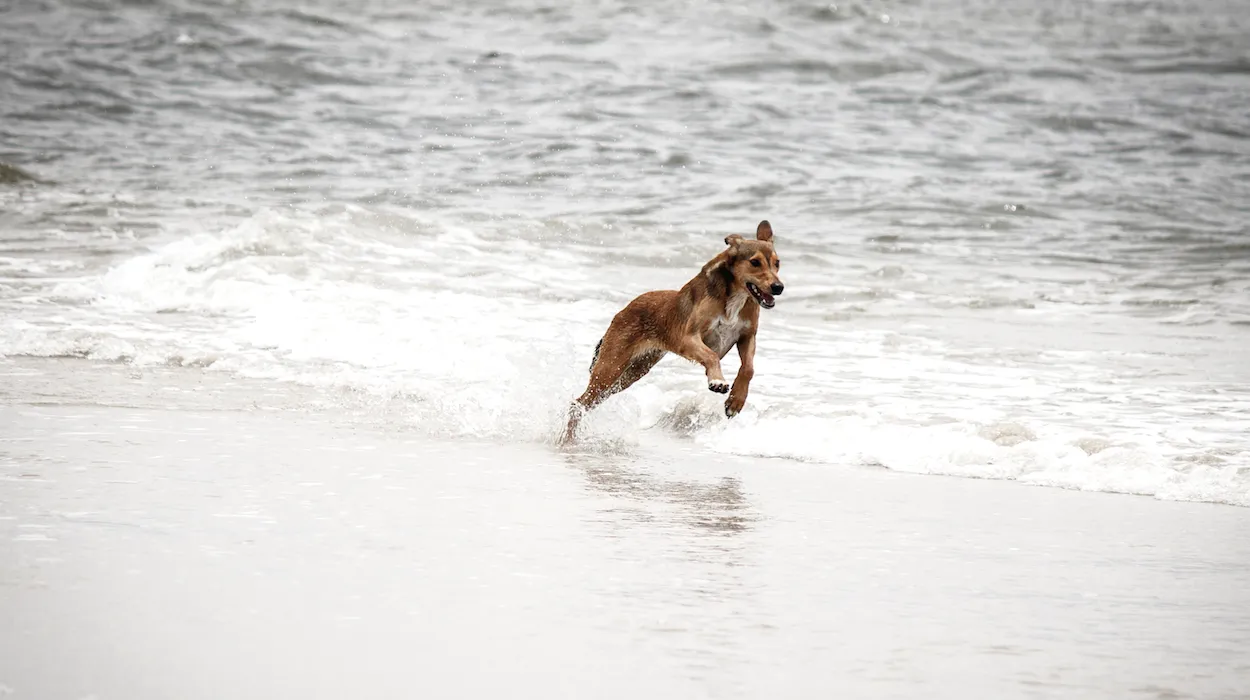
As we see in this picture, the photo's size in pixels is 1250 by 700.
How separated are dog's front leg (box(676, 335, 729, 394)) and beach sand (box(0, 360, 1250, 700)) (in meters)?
0.47

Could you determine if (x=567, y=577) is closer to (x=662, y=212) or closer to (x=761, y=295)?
(x=761, y=295)

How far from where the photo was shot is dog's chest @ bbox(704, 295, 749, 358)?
8.31 metres

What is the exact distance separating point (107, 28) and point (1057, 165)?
1011 inches

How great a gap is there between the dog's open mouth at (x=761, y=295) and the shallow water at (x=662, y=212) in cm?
84

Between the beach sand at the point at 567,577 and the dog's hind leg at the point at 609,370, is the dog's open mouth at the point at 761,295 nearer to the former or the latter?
the dog's hind leg at the point at 609,370

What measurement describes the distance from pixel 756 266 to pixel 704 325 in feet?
1.57

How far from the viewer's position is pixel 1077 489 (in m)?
7.20

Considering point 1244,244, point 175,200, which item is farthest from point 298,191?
point 1244,244

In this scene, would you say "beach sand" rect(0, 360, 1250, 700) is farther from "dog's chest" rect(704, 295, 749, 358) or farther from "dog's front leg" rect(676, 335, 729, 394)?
"dog's chest" rect(704, 295, 749, 358)

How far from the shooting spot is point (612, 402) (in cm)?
888

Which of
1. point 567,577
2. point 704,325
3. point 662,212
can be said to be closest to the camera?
point 567,577

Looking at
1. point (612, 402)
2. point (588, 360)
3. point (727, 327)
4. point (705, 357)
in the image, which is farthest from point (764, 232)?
point (588, 360)

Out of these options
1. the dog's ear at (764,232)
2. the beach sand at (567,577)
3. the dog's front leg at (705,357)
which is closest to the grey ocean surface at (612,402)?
the beach sand at (567,577)

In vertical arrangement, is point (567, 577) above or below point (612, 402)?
above
